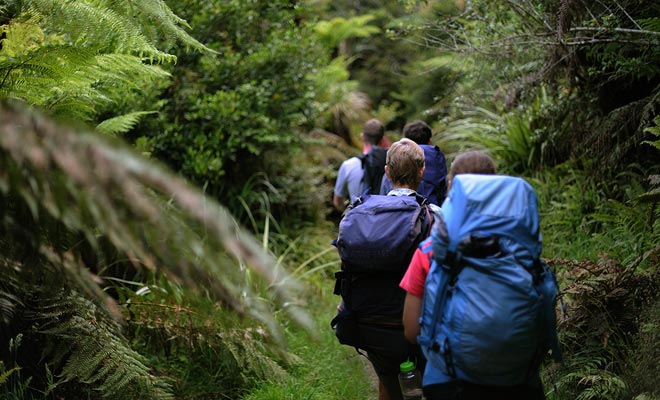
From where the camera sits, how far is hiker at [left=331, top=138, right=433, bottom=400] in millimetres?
3439

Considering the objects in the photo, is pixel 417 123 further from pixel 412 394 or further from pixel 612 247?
pixel 412 394

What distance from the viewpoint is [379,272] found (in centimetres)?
357

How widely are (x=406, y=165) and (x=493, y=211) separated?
1.25m

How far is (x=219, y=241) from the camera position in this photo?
6.88ft

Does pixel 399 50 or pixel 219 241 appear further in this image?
pixel 399 50

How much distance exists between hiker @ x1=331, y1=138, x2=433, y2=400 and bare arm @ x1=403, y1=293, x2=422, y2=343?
405mm

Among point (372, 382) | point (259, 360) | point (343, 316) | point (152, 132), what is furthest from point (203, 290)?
point (152, 132)

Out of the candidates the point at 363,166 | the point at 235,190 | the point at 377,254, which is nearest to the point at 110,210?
the point at 377,254

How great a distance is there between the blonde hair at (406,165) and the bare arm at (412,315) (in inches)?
40.7

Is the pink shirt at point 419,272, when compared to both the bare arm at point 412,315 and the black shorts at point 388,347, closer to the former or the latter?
the bare arm at point 412,315

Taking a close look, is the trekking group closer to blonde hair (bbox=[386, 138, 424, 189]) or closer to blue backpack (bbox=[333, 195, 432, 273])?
blue backpack (bbox=[333, 195, 432, 273])

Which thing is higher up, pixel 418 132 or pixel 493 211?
pixel 493 211

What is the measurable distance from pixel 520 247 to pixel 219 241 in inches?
53.0

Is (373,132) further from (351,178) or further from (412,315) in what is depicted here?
(412,315)
